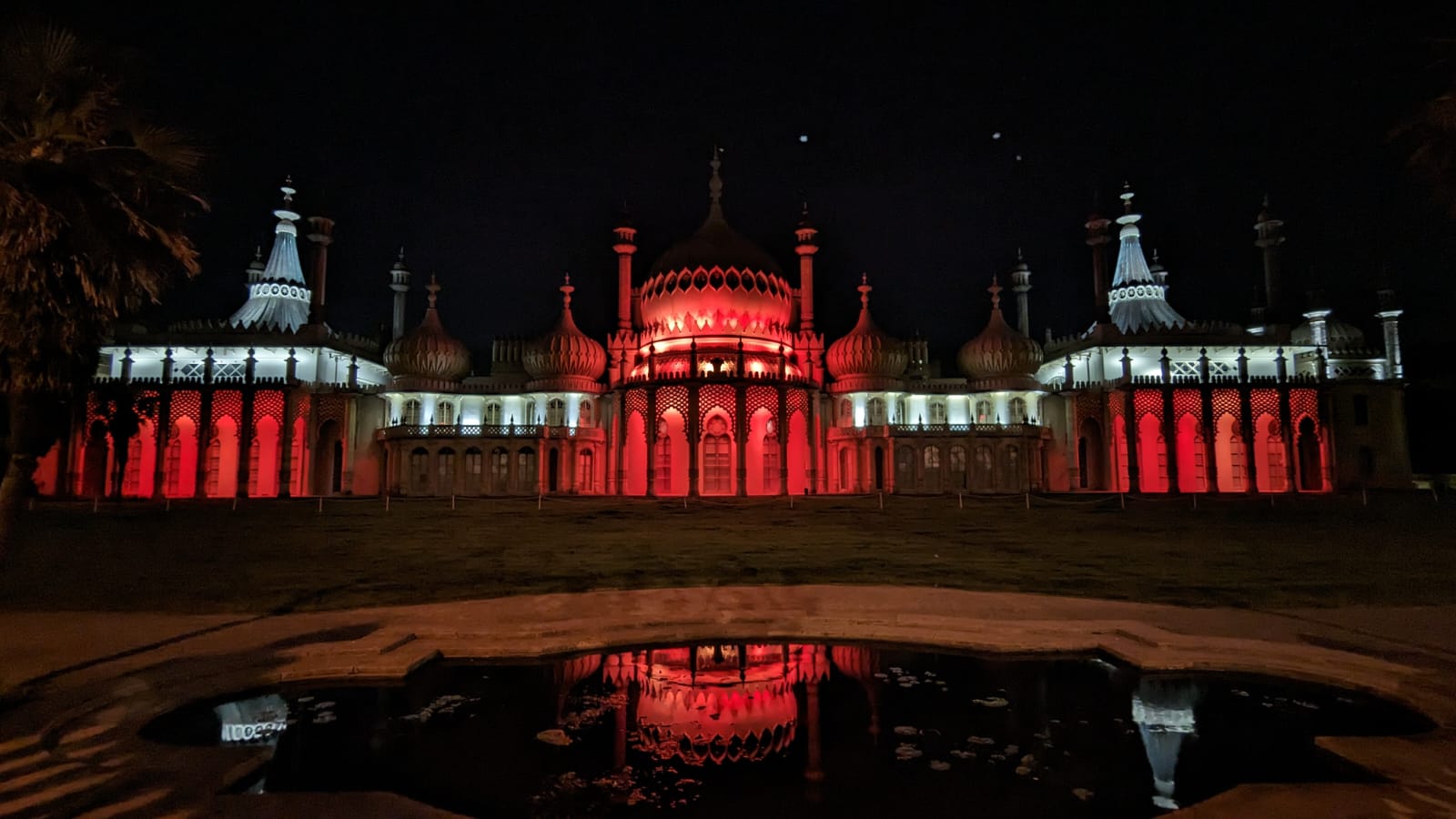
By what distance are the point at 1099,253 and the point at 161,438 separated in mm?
43496

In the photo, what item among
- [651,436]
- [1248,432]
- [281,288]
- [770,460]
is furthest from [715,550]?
[281,288]

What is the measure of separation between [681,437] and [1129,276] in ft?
86.5

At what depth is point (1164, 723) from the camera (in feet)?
24.8

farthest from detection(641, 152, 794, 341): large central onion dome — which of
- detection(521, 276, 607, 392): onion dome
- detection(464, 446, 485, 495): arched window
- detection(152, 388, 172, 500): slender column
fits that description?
detection(152, 388, 172, 500): slender column

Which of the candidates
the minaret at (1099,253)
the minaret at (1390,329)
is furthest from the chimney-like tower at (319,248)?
the minaret at (1390,329)

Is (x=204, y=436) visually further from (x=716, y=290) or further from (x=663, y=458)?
(x=716, y=290)

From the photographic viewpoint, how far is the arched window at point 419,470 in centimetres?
3525

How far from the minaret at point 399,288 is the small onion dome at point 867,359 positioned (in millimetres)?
24105

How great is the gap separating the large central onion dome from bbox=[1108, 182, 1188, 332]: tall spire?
17.9 metres

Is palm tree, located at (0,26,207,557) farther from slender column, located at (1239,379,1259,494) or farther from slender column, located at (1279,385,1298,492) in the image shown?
slender column, located at (1279,385,1298,492)

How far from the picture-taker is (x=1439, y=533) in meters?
20.7

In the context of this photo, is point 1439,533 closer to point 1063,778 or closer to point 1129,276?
point 1063,778

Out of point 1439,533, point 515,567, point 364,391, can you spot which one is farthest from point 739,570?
point 364,391

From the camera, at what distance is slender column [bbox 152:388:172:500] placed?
3309 cm
